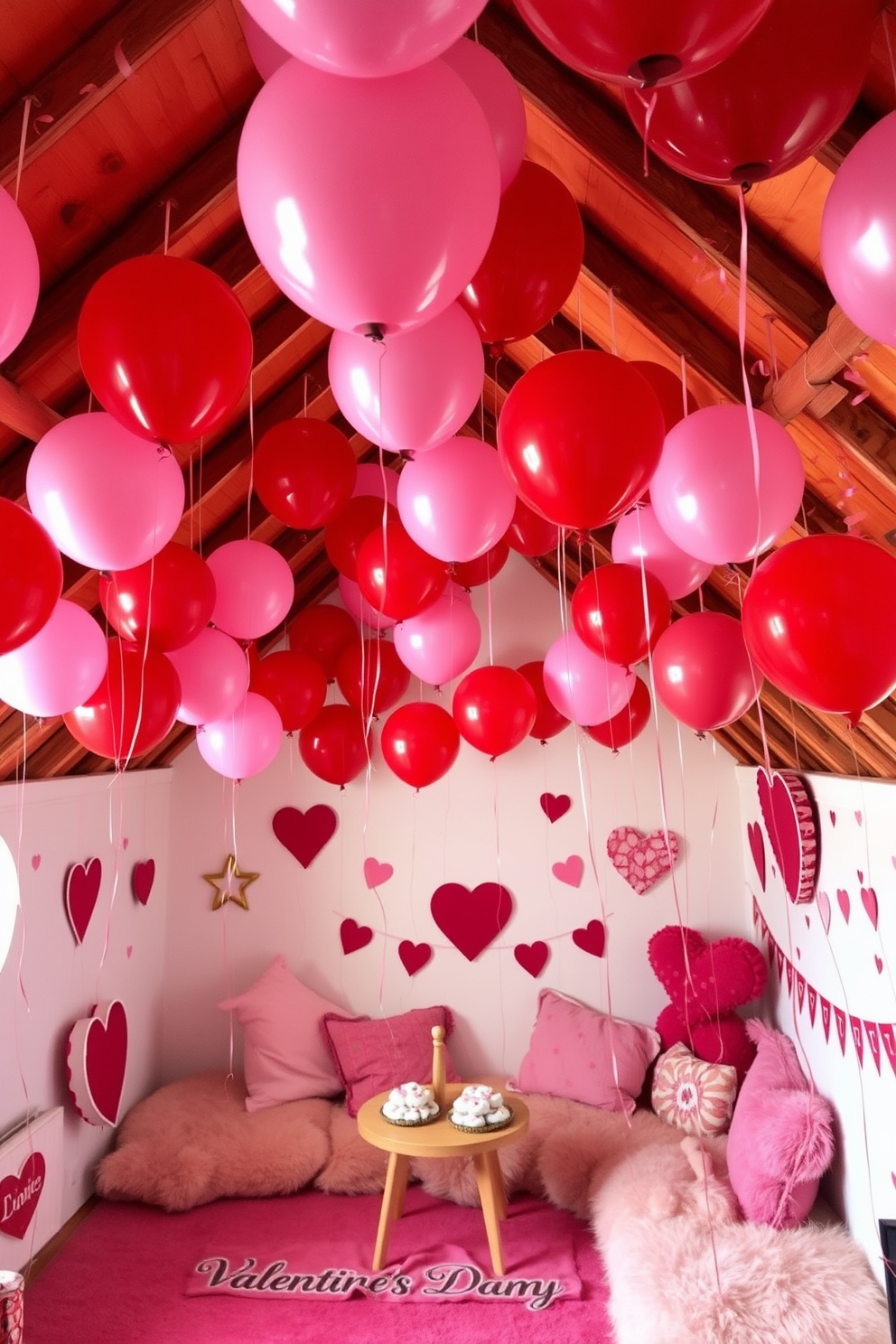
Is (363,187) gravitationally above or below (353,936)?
above

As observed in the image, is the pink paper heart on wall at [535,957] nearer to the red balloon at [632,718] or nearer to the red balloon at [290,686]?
the red balloon at [632,718]

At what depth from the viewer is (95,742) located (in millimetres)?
2166

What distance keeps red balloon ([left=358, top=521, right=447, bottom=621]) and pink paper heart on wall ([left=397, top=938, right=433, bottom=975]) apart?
205 cm

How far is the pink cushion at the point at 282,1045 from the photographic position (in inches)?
150

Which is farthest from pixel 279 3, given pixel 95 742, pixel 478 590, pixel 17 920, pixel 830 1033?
pixel 478 590

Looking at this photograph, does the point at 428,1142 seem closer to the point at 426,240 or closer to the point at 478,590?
the point at 478,590

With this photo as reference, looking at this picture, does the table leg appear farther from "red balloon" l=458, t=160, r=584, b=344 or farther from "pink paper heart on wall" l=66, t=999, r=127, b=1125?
"red balloon" l=458, t=160, r=584, b=344

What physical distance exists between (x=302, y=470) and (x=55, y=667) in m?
0.79

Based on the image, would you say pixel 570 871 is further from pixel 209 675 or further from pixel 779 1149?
pixel 209 675

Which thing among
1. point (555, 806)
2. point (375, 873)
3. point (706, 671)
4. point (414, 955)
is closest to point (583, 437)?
point (706, 671)

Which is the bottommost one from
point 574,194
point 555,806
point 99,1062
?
point 99,1062

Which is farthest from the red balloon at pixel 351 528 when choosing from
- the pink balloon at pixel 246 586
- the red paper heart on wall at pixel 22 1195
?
the red paper heart on wall at pixel 22 1195

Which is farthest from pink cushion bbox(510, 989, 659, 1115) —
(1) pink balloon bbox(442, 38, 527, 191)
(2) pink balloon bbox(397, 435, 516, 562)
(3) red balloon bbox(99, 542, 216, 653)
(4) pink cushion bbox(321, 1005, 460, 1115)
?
(1) pink balloon bbox(442, 38, 527, 191)

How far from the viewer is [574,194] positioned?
Result: 7.34 ft
